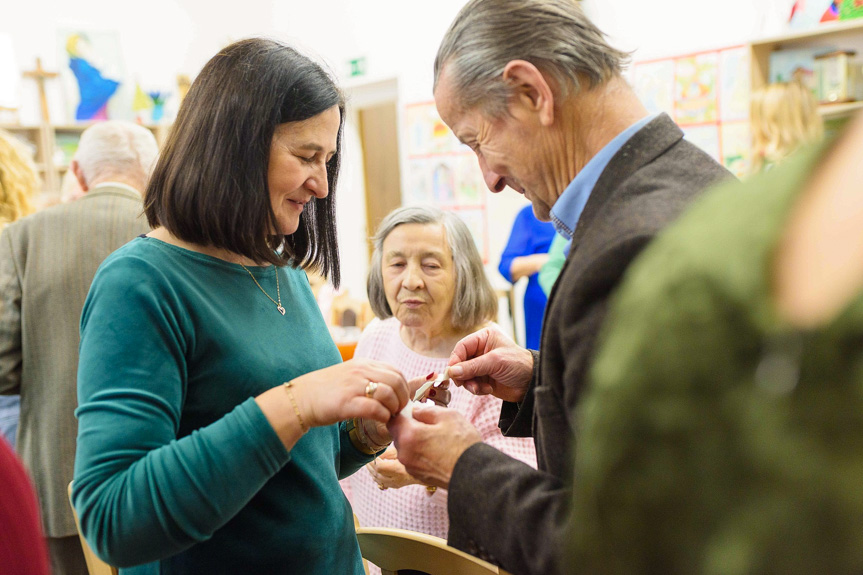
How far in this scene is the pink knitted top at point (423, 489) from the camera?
2.06m

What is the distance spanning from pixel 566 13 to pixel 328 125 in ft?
1.60

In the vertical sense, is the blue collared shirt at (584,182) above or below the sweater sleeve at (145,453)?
above

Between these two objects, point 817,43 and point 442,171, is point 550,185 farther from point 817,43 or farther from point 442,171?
point 442,171

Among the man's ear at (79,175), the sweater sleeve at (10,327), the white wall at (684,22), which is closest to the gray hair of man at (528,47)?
the sweater sleeve at (10,327)

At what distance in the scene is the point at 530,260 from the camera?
3.67 m

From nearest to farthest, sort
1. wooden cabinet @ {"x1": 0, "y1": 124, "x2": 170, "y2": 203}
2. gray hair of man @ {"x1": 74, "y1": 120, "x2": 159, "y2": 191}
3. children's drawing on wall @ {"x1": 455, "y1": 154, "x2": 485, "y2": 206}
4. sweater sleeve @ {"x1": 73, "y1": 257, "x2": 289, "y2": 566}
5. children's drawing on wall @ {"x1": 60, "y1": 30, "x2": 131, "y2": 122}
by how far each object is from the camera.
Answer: sweater sleeve @ {"x1": 73, "y1": 257, "x2": 289, "y2": 566} → gray hair of man @ {"x1": 74, "y1": 120, "x2": 159, "y2": 191} → children's drawing on wall @ {"x1": 455, "y1": 154, "x2": 485, "y2": 206} → wooden cabinet @ {"x1": 0, "y1": 124, "x2": 170, "y2": 203} → children's drawing on wall @ {"x1": 60, "y1": 30, "x2": 131, "y2": 122}

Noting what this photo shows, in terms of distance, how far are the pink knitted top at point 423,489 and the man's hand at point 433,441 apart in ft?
3.34

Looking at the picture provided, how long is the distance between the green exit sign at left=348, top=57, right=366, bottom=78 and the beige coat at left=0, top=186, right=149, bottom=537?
4522mm

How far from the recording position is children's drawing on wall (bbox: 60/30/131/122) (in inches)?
264

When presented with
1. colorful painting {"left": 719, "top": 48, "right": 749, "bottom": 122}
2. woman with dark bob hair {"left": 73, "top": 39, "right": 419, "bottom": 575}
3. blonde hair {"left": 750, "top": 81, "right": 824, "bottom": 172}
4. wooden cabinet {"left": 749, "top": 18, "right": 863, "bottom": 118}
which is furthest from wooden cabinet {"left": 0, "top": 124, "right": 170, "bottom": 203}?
woman with dark bob hair {"left": 73, "top": 39, "right": 419, "bottom": 575}

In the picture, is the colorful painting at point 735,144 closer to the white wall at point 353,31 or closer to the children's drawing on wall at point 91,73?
the white wall at point 353,31

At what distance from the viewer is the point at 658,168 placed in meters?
0.96

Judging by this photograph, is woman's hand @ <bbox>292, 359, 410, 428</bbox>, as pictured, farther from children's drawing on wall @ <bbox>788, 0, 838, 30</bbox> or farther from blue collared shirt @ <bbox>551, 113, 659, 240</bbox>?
children's drawing on wall @ <bbox>788, 0, 838, 30</bbox>

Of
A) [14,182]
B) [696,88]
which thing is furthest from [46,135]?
[696,88]
